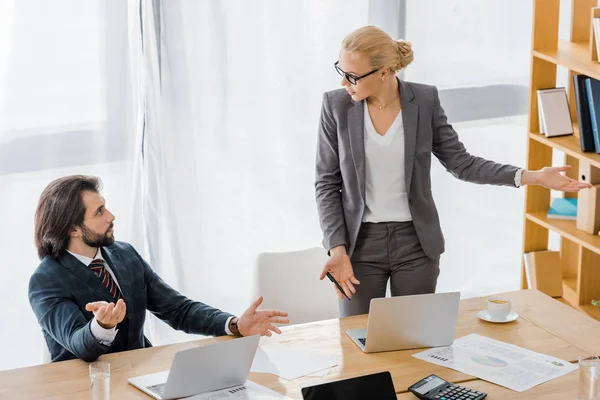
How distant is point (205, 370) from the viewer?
7.22ft

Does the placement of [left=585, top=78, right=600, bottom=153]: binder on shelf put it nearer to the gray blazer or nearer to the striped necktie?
the gray blazer

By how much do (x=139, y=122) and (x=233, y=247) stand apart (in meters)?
0.76

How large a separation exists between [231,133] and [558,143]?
1450 mm

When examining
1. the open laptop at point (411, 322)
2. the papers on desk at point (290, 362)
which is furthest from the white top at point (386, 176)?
the papers on desk at point (290, 362)

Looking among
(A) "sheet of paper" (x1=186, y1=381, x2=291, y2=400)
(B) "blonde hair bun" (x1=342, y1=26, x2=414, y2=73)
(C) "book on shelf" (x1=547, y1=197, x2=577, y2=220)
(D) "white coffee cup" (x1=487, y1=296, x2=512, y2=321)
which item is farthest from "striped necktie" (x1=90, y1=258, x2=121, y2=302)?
(C) "book on shelf" (x1=547, y1=197, x2=577, y2=220)

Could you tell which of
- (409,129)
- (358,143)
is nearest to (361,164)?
(358,143)

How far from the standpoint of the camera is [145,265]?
9.30 ft

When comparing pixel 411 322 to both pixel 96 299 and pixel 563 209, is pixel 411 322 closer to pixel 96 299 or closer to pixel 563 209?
pixel 96 299

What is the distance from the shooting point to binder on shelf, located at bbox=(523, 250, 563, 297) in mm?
3947

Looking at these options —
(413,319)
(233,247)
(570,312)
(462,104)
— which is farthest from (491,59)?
(413,319)

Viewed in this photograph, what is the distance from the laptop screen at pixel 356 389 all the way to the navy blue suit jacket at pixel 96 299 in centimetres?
72

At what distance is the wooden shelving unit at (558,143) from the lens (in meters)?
3.71

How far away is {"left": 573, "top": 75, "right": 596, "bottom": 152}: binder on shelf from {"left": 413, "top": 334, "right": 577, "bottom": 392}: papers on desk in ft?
4.38

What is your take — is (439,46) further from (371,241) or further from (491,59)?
(371,241)
